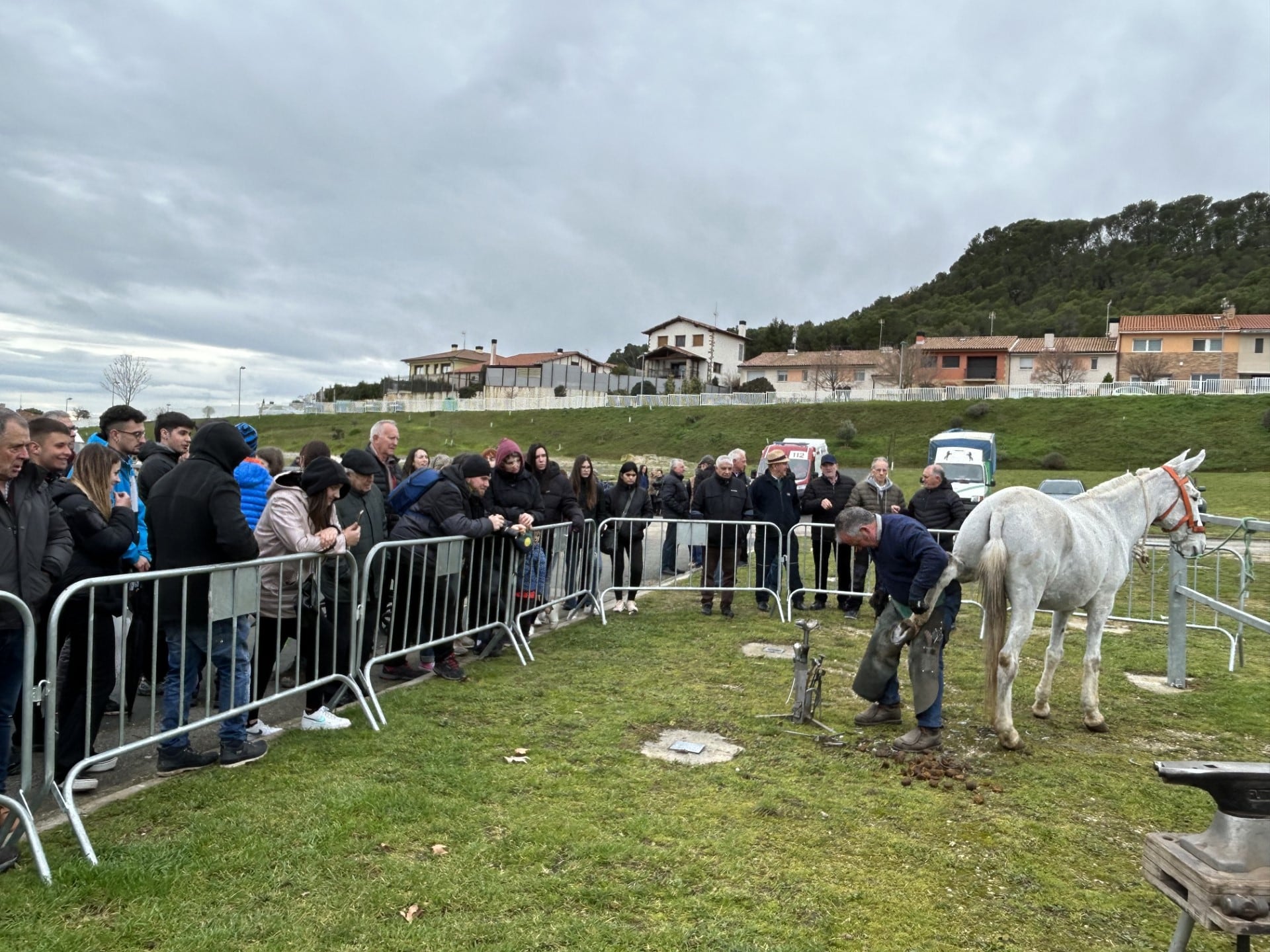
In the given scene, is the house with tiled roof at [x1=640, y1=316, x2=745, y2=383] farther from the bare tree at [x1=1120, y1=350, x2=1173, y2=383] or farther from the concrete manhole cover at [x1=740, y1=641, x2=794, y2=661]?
the concrete manhole cover at [x1=740, y1=641, x2=794, y2=661]

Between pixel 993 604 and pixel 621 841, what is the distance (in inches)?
131

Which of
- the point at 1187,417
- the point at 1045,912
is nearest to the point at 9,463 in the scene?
the point at 1045,912

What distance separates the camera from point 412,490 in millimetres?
7414

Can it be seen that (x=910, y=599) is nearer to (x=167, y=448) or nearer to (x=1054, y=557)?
(x=1054, y=557)

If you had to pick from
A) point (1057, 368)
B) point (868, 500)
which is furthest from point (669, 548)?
point (1057, 368)

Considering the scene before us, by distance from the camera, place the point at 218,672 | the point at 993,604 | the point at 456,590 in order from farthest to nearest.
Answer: the point at 456,590
the point at 993,604
the point at 218,672

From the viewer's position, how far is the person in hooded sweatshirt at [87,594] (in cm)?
445

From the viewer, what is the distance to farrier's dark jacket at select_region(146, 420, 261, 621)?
4703mm

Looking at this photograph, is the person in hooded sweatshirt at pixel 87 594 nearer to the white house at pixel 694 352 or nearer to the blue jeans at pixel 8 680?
the blue jeans at pixel 8 680

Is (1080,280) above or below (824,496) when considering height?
above

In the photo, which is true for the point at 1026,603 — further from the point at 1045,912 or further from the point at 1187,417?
the point at 1187,417

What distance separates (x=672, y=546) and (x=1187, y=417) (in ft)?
131

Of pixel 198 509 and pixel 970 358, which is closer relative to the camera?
pixel 198 509

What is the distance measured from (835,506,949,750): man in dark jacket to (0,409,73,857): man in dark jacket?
456 cm
